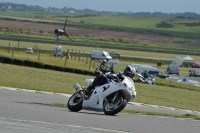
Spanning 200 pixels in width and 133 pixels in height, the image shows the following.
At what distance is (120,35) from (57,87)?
109 meters

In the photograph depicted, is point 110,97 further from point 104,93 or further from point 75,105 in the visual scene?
point 75,105

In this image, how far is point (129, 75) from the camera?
574 inches

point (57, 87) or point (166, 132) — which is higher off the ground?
point (166, 132)

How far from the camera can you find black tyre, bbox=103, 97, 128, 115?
46.9 feet

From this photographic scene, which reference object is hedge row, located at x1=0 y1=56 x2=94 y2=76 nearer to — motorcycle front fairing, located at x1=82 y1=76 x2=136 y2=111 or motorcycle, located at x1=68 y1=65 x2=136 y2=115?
motorcycle, located at x1=68 y1=65 x2=136 y2=115

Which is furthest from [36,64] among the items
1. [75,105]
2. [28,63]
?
[75,105]

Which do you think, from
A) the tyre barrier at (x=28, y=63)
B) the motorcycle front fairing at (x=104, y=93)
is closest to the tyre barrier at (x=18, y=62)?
the tyre barrier at (x=28, y=63)

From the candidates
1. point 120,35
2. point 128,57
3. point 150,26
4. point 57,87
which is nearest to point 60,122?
point 57,87

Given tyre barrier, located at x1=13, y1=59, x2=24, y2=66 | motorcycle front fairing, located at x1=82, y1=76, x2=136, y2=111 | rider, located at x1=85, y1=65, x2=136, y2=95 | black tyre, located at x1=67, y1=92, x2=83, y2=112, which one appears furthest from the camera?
tyre barrier, located at x1=13, y1=59, x2=24, y2=66

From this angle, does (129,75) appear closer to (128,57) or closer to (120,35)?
(128,57)

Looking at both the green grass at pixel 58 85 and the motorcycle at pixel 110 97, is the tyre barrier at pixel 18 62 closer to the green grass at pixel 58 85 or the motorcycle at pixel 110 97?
the green grass at pixel 58 85

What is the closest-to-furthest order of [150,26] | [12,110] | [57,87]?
[12,110] → [57,87] → [150,26]

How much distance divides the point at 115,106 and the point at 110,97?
28cm

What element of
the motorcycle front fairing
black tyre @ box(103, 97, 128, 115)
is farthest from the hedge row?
black tyre @ box(103, 97, 128, 115)
